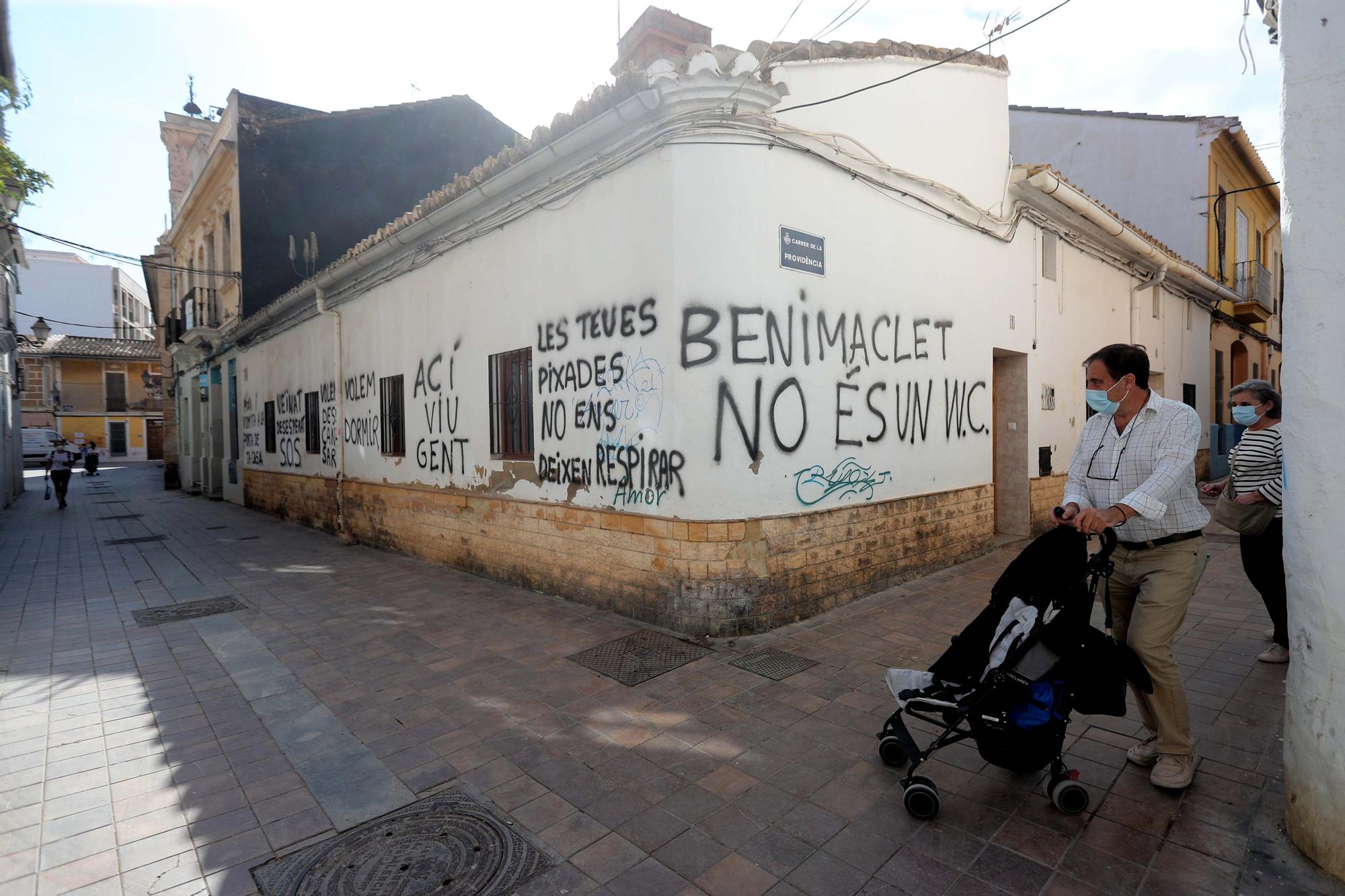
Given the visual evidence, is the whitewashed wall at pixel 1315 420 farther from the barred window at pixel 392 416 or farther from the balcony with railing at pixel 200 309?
the balcony with railing at pixel 200 309

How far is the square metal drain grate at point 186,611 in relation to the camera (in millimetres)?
6383

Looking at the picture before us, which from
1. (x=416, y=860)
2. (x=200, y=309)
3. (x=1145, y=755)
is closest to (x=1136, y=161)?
(x=1145, y=755)

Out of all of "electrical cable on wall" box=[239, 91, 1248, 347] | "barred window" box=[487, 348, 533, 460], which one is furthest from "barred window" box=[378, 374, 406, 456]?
"barred window" box=[487, 348, 533, 460]

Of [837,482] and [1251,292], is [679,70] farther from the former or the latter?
[1251,292]

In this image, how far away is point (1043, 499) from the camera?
30.1ft

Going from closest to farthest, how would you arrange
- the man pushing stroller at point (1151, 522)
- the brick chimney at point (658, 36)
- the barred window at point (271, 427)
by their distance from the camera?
the man pushing stroller at point (1151, 522), the brick chimney at point (658, 36), the barred window at point (271, 427)

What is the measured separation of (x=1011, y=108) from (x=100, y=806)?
Answer: 18.7 metres

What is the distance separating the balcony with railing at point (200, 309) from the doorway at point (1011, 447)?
57.3ft

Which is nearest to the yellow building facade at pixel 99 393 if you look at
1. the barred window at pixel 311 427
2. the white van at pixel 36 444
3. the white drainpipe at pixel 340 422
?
the white van at pixel 36 444

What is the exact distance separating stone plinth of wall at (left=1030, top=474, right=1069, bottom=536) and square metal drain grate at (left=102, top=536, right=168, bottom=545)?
13235mm

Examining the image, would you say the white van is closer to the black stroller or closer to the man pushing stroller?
the black stroller

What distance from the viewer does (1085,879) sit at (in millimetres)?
2438

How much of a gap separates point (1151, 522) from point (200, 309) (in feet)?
69.8

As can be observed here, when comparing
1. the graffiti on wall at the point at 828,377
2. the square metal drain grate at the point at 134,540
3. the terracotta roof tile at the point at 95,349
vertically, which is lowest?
the square metal drain grate at the point at 134,540
